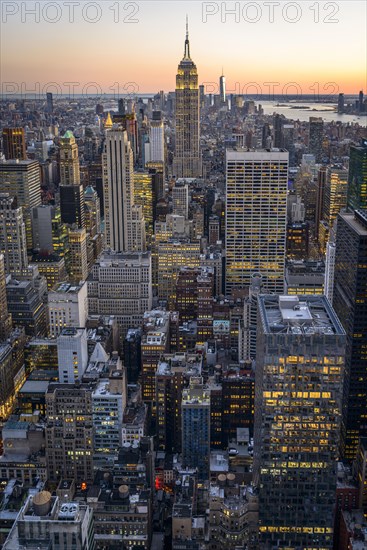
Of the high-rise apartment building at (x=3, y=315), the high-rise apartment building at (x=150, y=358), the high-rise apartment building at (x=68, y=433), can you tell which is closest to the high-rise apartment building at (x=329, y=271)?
the high-rise apartment building at (x=150, y=358)

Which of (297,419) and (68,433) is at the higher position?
(297,419)

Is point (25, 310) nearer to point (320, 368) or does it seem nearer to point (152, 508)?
point (152, 508)

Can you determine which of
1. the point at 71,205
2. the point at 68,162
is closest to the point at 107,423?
the point at 71,205

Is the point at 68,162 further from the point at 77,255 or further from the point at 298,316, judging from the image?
the point at 298,316

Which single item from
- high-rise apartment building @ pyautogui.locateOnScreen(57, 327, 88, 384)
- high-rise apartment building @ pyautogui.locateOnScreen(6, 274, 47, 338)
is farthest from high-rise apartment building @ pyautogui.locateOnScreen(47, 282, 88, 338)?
high-rise apartment building @ pyautogui.locateOnScreen(57, 327, 88, 384)

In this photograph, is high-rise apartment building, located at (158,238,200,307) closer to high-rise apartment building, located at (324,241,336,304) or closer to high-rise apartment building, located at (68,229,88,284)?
high-rise apartment building, located at (68,229,88,284)
